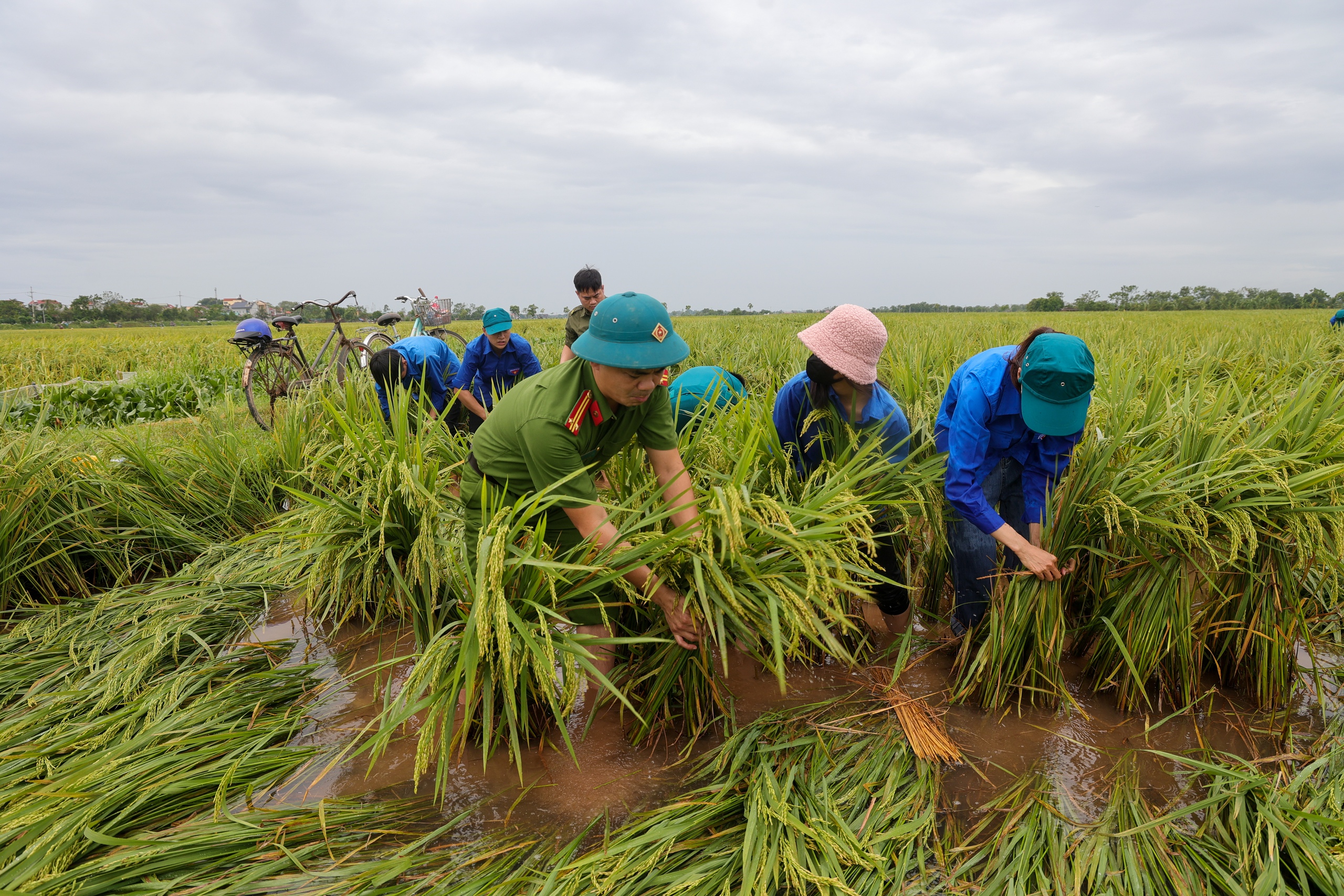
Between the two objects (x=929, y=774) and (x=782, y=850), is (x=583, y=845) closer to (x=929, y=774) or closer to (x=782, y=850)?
(x=782, y=850)

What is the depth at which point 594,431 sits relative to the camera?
7.02 ft

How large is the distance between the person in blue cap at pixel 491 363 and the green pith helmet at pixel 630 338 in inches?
115

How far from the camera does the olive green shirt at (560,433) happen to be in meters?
1.98

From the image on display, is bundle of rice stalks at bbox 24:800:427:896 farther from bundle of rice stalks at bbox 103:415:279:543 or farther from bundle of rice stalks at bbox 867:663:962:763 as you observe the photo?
bundle of rice stalks at bbox 103:415:279:543

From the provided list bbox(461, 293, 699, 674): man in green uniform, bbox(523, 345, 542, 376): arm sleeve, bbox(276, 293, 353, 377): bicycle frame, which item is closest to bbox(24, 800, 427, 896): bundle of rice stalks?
bbox(461, 293, 699, 674): man in green uniform

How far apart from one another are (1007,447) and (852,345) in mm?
682

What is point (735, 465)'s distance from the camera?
249cm

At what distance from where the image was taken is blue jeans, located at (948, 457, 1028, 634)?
2.64m

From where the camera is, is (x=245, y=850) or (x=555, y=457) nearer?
(x=245, y=850)

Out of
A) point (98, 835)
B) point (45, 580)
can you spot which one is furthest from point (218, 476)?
point (98, 835)

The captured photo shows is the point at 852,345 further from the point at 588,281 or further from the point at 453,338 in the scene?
the point at 453,338

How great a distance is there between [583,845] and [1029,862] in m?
1.16

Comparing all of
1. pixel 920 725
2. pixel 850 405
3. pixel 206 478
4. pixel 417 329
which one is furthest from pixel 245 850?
pixel 417 329

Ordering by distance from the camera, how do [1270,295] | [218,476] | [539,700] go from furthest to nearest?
[1270,295]
[218,476]
[539,700]
